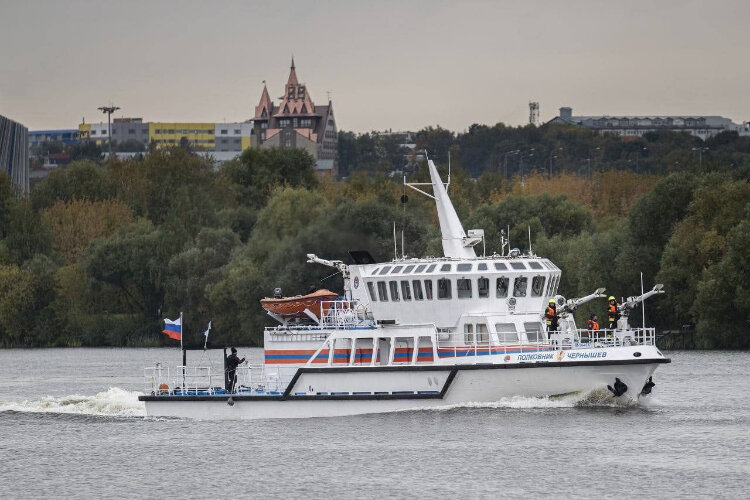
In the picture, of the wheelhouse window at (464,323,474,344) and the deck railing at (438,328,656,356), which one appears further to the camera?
the wheelhouse window at (464,323,474,344)

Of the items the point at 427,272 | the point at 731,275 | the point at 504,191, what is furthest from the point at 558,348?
the point at 504,191

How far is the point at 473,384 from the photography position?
43.5 metres

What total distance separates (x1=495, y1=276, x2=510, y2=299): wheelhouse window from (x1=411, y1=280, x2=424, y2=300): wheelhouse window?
7.54ft

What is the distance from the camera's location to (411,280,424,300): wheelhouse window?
45.4 meters

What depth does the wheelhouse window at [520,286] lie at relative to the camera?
44.8 m

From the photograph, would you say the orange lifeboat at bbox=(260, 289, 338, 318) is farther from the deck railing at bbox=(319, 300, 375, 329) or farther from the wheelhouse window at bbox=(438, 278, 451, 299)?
the wheelhouse window at bbox=(438, 278, 451, 299)

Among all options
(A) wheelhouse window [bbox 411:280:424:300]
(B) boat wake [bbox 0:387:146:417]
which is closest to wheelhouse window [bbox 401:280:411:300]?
(A) wheelhouse window [bbox 411:280:424:300]

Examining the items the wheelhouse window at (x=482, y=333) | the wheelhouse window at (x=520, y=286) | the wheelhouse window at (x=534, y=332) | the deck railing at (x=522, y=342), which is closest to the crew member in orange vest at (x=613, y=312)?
the deck railing at (x=522, y=342)

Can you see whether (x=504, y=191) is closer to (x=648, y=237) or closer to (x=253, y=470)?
(x=648, y=237)

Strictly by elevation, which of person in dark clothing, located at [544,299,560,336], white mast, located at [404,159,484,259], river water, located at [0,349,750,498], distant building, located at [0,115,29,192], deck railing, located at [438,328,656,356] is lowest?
river water, located at [0,349,750,498]

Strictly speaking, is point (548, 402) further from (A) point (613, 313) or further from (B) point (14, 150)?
(B) point (14, 150)

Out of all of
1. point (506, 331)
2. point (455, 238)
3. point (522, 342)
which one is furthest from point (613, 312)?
point (455, 238)

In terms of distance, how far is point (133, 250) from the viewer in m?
106

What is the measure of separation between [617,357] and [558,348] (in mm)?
1735
